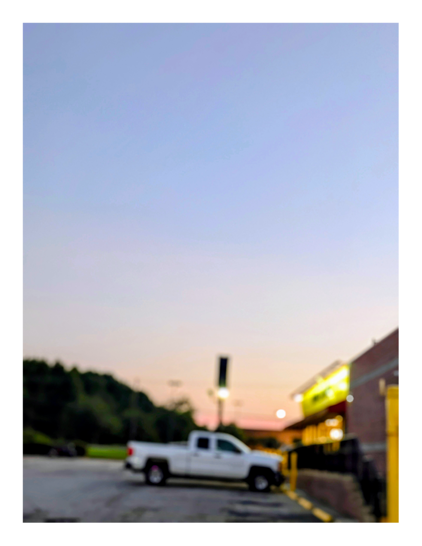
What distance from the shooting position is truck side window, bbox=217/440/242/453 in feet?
67.6

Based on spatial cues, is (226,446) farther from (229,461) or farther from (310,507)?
(310,507)

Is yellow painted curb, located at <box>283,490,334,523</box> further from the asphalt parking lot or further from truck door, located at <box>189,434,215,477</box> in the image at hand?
truck door, located at <box>189,434,215,477</box>

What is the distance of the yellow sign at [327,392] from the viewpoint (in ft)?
64.4

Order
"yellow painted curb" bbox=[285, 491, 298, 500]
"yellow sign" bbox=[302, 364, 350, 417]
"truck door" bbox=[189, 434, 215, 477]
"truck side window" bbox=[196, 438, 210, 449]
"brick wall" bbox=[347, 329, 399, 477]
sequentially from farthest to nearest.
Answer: "truck side window" bbox=[196, 438, 210, 449]
"truck door" bbox=[189, 434, 215, 477]
"yellow sign" bbox=[302, 364, 350, 417]
"yellow painted curb" bbox=[285, 491, 298, 500]
"brick wall" bbox=[347, 329, 399, 477]

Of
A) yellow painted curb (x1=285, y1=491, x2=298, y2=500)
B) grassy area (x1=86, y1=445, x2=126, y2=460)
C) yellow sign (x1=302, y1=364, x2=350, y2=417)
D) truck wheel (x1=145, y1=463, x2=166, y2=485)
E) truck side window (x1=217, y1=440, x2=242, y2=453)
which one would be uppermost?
yellow sign (x1=302, y1=364, x2=350, y2=417)

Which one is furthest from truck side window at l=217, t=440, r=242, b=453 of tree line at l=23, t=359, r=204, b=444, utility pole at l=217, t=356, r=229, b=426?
tree line at l=23, t=359, r=204, b=444

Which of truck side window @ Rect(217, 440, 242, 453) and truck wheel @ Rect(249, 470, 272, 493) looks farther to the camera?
truck side window @ Rect(217, 440, 242, 453)

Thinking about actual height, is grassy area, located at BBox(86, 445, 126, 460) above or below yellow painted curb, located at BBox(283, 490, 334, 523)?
below

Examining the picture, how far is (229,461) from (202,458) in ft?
2.80

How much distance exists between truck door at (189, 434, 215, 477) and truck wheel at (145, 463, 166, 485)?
87 cm

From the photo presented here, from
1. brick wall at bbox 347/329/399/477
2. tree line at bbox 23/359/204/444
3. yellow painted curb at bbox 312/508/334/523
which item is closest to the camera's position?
brick wall at bbox 347/329/399/477

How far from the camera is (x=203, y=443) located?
2067 centimetres
